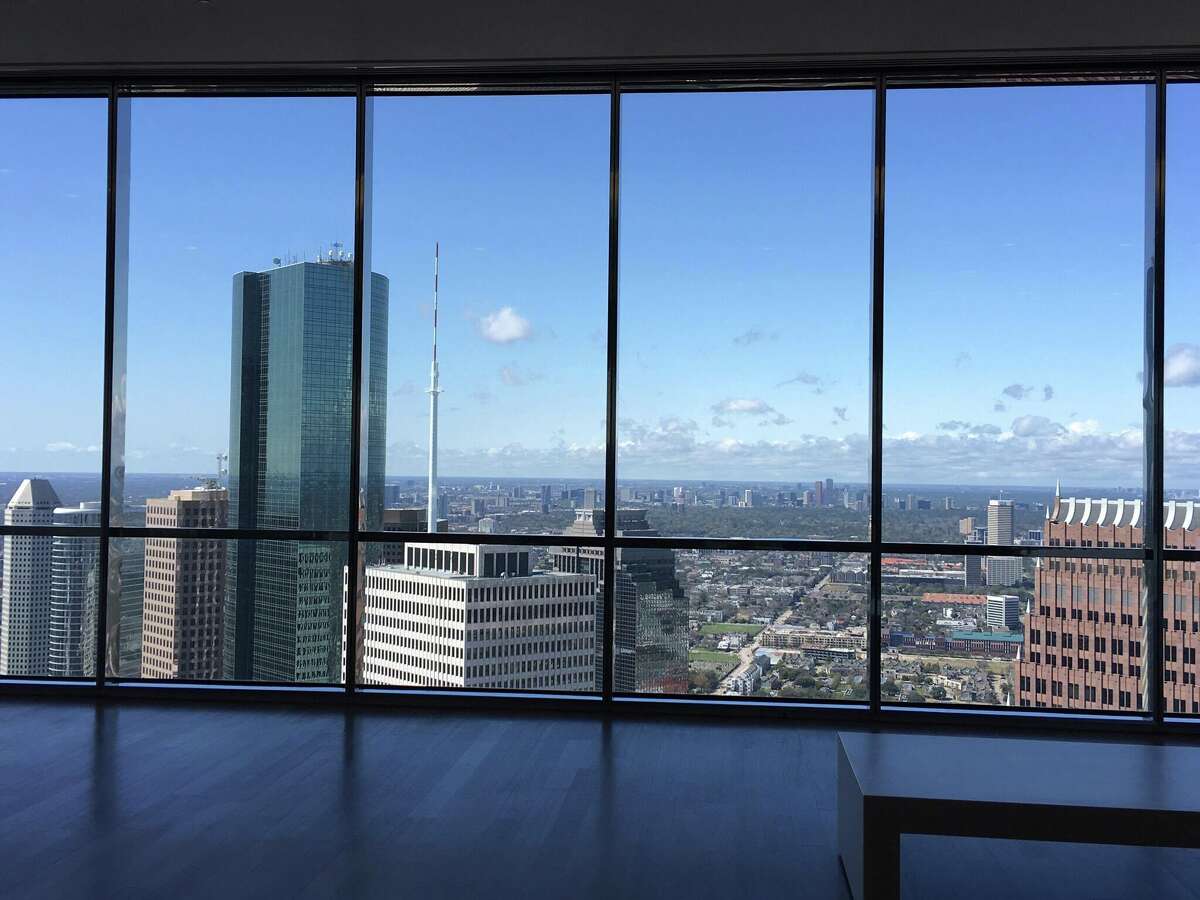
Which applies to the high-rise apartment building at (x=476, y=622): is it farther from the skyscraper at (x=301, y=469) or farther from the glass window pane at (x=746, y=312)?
the glass window pane at (x=746, y=312)

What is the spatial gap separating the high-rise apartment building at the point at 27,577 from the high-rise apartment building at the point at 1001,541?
4.79 meters

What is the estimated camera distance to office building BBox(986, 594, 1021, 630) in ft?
15.7

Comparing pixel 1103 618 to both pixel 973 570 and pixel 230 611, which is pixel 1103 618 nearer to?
pixel 973 570

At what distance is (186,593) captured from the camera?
5211 millimetres

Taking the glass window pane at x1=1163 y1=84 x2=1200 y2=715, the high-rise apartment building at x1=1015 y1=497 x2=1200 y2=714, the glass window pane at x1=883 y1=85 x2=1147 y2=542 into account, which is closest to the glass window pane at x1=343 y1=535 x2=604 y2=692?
the glass window pane at x1=883 y1=85 x2=1147 y2=542

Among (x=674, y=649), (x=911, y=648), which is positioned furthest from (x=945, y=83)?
(x=674, y=649)

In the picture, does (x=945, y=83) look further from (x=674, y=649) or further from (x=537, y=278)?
(x=674, y=649)

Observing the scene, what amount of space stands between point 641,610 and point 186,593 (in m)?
2.37

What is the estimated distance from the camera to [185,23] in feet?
14.6

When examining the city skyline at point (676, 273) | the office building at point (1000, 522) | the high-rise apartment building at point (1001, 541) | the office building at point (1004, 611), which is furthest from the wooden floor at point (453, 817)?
the city skyline at point (676, 273)

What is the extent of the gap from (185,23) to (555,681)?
11.6 feet

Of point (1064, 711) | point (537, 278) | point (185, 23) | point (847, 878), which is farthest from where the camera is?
point (537, 278)

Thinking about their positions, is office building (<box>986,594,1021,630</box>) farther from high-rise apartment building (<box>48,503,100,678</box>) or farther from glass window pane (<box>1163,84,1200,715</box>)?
high-rise apartment building (<box>48,503,100,678</box>)

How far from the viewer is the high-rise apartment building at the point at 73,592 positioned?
5246 mm
